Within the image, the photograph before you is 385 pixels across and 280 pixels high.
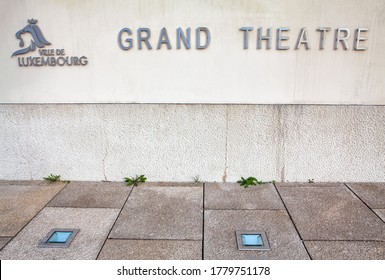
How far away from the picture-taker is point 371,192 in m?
4.18

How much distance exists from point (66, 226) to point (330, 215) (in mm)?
3051

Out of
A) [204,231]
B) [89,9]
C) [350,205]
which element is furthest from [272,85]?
[89,9]

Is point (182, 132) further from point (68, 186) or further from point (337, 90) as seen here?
point (337, 90)

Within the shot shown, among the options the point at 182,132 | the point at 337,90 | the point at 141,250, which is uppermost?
the point at 337,90

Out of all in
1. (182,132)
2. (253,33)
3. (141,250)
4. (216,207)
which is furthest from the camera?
(182,132)

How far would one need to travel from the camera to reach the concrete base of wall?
14.2ft

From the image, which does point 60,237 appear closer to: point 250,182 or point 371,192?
point 250,182

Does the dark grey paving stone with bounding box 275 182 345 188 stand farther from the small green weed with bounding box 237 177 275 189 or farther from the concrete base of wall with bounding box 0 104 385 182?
the small green weed with bounding box 237 177 275 189

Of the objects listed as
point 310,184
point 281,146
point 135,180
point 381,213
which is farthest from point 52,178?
point 381,213

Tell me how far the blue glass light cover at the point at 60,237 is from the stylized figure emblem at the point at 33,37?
102 inches

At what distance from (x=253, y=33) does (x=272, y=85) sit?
755 millimetres

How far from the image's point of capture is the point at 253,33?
4105 mm

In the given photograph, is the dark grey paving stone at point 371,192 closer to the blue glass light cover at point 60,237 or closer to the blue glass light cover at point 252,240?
the blue glass light cover at point 252,240

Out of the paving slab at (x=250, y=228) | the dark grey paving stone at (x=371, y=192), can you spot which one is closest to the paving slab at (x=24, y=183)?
the paving slab at (x=250, y=228)
